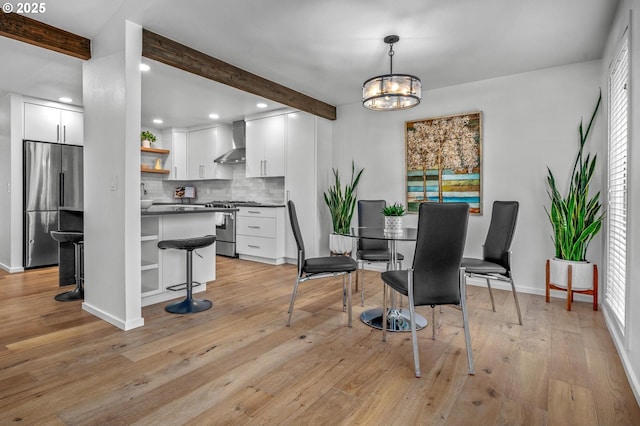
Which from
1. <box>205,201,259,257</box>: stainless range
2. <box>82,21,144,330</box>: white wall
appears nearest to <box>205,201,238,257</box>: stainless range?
<box>205,201,259,257</box>: stainless range

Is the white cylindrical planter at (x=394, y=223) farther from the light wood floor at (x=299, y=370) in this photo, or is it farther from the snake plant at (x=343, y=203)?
the snake plant at (x=343, y=203)

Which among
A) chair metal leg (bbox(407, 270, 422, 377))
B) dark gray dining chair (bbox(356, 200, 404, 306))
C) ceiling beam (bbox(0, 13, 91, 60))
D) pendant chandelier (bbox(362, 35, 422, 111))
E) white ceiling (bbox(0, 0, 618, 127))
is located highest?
white ceiling (bbox(0, 0, 618, 127))

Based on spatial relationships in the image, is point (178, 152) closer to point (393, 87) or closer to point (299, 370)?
point (393, 87)

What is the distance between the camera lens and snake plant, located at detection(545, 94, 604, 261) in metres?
3.14

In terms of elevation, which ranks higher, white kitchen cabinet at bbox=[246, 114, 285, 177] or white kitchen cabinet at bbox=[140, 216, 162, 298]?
white kitchen cabinet at bbox=[246, 114, 285, 177]

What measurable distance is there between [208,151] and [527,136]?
4.92 meters

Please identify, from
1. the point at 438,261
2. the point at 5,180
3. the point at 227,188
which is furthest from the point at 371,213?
the point at 5,180

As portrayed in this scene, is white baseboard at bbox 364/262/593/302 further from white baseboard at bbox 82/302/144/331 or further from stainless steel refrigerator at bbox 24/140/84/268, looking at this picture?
stainless steel refrigerator at bbox 24/140/84/268

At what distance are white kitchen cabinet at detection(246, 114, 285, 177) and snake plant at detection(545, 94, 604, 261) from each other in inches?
139

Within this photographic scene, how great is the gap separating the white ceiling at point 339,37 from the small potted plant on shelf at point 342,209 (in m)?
1.30

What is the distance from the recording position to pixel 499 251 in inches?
117

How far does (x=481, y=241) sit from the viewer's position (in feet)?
13.3

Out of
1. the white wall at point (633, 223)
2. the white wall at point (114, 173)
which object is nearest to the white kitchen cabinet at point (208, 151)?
the white wall at point (114, 173)

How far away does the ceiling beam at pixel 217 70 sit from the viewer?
2.88 meters
